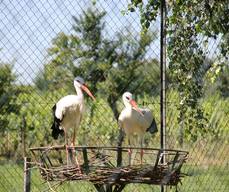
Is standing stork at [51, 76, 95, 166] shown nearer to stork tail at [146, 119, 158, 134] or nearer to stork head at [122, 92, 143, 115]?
stork head at [122, 92, 143, 115]

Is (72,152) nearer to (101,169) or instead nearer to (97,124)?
(101,169)

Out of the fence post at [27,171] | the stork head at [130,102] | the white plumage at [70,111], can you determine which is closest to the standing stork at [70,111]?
the white plumage at [70,111]

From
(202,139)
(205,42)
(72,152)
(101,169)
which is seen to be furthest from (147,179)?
(202,139)

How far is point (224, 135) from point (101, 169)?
1895 mm

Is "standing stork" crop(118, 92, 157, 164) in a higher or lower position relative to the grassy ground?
higher

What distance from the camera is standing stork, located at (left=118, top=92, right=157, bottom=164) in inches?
150

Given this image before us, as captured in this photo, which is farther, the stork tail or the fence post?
the stork tail

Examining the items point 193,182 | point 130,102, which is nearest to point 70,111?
point 130,102

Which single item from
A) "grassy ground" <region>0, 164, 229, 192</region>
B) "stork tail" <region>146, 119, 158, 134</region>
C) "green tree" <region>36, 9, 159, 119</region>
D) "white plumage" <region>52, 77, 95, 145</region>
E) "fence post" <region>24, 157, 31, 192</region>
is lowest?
"grassy ground" <region>0, 164, 229, 192</region>

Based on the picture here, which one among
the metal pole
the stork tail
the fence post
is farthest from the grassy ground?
the fence post

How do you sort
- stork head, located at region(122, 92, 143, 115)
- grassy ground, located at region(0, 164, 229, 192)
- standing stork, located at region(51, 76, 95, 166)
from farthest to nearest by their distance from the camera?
grassy ground, located at region(0, 164, 229, 192) → stork head, located at region(122, 92, 143, 115) → standing stork, located at region(51, 76, 95, 166)

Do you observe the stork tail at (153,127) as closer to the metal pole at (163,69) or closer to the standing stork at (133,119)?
the standing stork at (133,119)

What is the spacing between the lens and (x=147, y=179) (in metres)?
2.49

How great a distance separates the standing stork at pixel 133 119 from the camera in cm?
381
